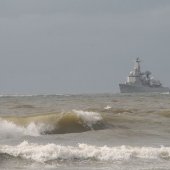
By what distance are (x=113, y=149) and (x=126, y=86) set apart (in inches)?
5642

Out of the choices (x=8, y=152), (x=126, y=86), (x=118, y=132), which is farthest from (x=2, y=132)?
(x=126, y=86)

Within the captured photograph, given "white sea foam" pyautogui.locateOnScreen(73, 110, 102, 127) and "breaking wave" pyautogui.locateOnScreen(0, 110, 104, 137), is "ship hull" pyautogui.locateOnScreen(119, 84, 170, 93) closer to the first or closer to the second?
"white sea foam" pyautogui.locateOnScreen(73, 110, 102, 127)

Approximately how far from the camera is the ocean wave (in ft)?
51.1

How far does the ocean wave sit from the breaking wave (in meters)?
6.33

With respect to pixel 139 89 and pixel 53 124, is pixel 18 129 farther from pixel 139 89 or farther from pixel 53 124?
pixel 139 89

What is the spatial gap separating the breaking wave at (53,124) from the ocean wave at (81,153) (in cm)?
633

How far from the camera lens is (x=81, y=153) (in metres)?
16.0

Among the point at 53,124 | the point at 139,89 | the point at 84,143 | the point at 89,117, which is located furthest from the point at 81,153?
the point at 139,89

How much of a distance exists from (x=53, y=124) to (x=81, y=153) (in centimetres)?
967

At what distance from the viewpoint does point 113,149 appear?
16.6 metres

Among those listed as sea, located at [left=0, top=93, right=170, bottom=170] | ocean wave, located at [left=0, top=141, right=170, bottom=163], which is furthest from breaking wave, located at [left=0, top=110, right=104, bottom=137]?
ocean wave, located at [left=0, top=141, right=170, bottom=163]

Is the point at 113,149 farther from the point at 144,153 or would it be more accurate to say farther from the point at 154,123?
Result: the point at 154,123

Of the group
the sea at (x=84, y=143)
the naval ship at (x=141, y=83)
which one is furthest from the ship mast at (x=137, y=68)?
the sea at (x=84, y=143)

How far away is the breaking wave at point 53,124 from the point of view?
23.9m
